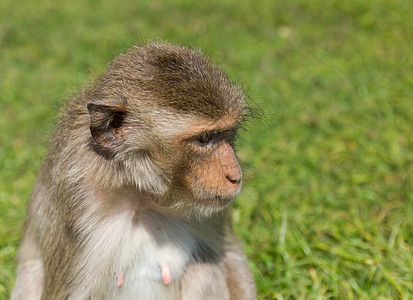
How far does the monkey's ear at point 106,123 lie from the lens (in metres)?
2.49

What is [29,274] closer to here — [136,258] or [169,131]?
[136,258]

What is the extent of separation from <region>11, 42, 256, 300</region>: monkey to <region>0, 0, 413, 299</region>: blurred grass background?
2.19 ft

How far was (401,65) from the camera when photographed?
6129 millimetres

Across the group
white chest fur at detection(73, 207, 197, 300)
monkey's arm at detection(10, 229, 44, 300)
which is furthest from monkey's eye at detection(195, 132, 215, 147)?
monkey's arm at detection(10, 229, 44, 300)

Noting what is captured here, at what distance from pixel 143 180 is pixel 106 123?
0.97 feet

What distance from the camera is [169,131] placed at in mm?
2525

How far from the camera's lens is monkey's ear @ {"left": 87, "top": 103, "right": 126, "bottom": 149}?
2494 millimetres

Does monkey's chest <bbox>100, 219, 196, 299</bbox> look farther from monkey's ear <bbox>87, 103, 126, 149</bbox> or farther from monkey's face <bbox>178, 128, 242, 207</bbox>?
monkey's ear <bbox>87, 103, 126, 149</bbox>

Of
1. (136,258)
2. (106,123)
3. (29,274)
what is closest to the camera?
(106,123)

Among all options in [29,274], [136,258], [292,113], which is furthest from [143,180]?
[292,113]

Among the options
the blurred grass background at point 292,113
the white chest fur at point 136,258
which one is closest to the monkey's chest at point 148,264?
the white chest fur at point 136,258

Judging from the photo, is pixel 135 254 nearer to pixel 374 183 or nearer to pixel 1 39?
pixel 374 183

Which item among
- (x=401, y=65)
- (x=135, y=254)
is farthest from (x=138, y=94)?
(x=401, y=65)

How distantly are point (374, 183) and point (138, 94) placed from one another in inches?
99.0
